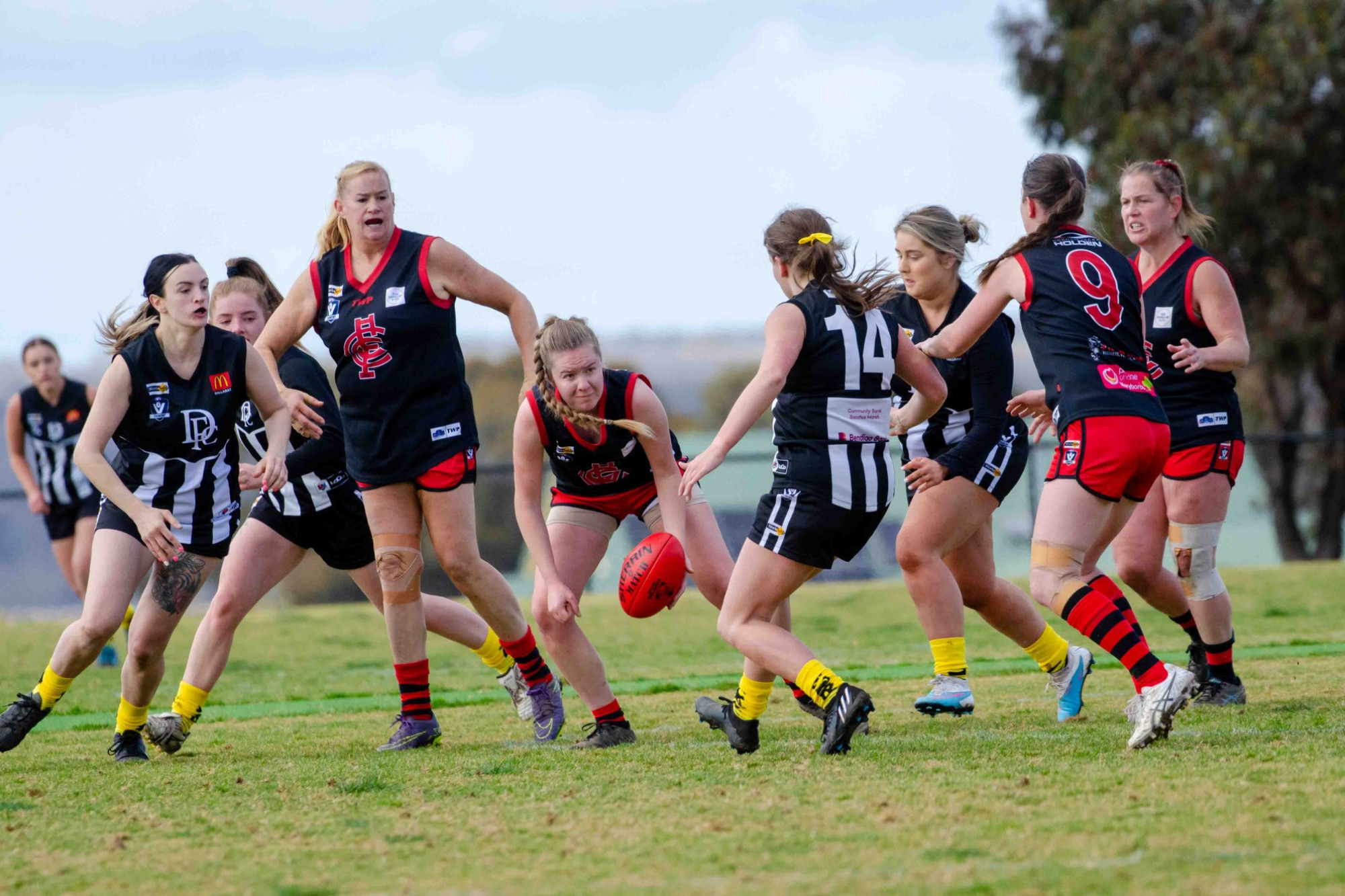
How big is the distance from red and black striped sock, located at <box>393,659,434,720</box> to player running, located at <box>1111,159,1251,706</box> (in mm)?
2881

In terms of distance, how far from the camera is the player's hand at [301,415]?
5.83 m

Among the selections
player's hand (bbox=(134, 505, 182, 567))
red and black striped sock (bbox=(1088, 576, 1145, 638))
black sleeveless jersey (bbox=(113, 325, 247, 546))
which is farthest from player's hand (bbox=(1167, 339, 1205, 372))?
player's hand (bbox=(134, 505, 182, 567))

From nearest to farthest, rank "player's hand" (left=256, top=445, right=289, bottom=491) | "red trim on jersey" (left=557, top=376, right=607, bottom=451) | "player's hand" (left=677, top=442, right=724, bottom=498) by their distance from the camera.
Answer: "player's hand" (left=677, top=442, right=724, bottom=498), "red trim on jersey" (left=557, top=376, right=607, bottom=451), "player's hand" (left=256, top=445, right=289, bottom=491)

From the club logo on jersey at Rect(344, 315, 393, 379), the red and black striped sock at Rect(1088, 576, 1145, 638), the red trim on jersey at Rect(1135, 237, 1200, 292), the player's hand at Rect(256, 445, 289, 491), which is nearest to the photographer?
the red and black striped sock at Rect(1088, 576, 1145, 638)

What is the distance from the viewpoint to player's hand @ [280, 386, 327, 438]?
5828mm

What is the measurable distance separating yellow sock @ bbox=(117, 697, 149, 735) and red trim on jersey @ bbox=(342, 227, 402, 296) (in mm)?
1857

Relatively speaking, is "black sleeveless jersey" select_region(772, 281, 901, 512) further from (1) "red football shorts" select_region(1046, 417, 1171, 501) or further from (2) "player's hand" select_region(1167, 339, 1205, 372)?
(2) "player's hand" select_region(1167, 339, 1205, 372)

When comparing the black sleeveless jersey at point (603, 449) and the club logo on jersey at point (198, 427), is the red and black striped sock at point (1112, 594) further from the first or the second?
the club logo on jersey at point (198, 427)

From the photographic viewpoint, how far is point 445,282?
18.4 feet

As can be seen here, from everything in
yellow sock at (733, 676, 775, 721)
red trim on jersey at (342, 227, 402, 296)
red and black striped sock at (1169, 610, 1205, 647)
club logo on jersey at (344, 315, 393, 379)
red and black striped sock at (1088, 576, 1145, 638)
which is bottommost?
red and black striped sock at (1169, 610, 1205, 647)

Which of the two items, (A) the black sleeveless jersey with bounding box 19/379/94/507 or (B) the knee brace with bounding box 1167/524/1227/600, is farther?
(A) the black sleeveless jersey with bounding box 19/379/94/507

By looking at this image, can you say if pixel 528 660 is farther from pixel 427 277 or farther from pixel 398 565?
pixel 427 277

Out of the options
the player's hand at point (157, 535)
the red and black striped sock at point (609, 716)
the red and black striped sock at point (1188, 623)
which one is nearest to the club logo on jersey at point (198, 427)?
the player's hand at point (157, 535)

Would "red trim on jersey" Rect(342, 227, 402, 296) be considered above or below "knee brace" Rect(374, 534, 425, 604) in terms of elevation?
above
